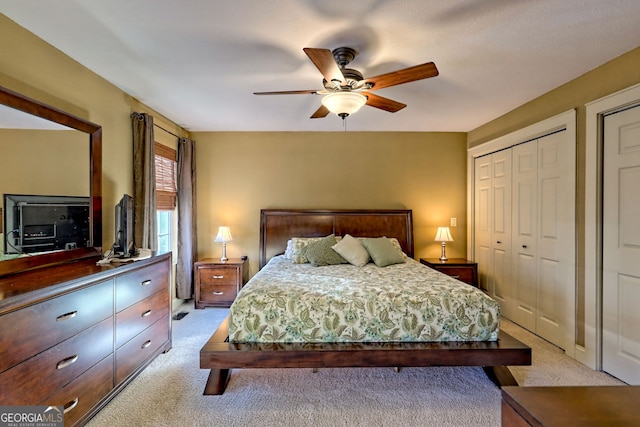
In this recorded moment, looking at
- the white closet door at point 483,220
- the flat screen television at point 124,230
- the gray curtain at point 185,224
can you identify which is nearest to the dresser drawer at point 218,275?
the gray curtain at point 185,224

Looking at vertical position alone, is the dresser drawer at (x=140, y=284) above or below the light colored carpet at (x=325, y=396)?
above

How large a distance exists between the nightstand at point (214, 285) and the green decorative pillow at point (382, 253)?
1.82m

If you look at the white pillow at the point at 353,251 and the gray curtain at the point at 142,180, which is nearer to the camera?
the gray curtain at the point at 142,180

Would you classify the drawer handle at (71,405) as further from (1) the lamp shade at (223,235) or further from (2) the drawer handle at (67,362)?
(1) the lamp shade at (223,235)

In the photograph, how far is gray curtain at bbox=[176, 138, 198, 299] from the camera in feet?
13.5

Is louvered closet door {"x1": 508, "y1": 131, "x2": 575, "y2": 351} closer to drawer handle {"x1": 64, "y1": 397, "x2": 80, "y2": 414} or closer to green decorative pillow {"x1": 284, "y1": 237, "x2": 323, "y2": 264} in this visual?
green decorative pillow {"x1": 284, "y1": 237, "x2": 323, "y2": 264}

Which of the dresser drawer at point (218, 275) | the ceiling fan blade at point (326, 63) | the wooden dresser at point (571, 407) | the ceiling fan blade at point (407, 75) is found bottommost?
the dresser drawer at point (218, 275)

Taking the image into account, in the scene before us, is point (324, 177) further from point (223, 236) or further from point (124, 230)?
point (124, 230)

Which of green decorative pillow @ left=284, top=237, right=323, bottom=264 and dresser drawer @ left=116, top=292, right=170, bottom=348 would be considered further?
green decorative pillow @ left=284, top=237, right=323, bottom=264

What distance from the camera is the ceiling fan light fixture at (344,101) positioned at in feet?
7.23

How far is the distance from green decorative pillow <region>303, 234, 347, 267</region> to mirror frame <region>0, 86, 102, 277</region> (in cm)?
207

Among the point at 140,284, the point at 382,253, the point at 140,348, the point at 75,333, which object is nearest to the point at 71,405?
the point at 75,333

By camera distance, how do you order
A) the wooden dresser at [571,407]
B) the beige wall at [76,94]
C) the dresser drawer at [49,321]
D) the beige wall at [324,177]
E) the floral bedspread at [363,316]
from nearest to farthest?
1. the wooden dresser at [571,407]
2. the dresser drawer at [49,321]
3. the beige wall at [76,94]
4. the floral bedspread at [363,316]
5. the beige wall at [324,177]

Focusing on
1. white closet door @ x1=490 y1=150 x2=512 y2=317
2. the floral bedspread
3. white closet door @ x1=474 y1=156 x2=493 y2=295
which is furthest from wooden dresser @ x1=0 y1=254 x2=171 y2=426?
white closet door @ x1=474 y1=156 x2=493 y2=295
